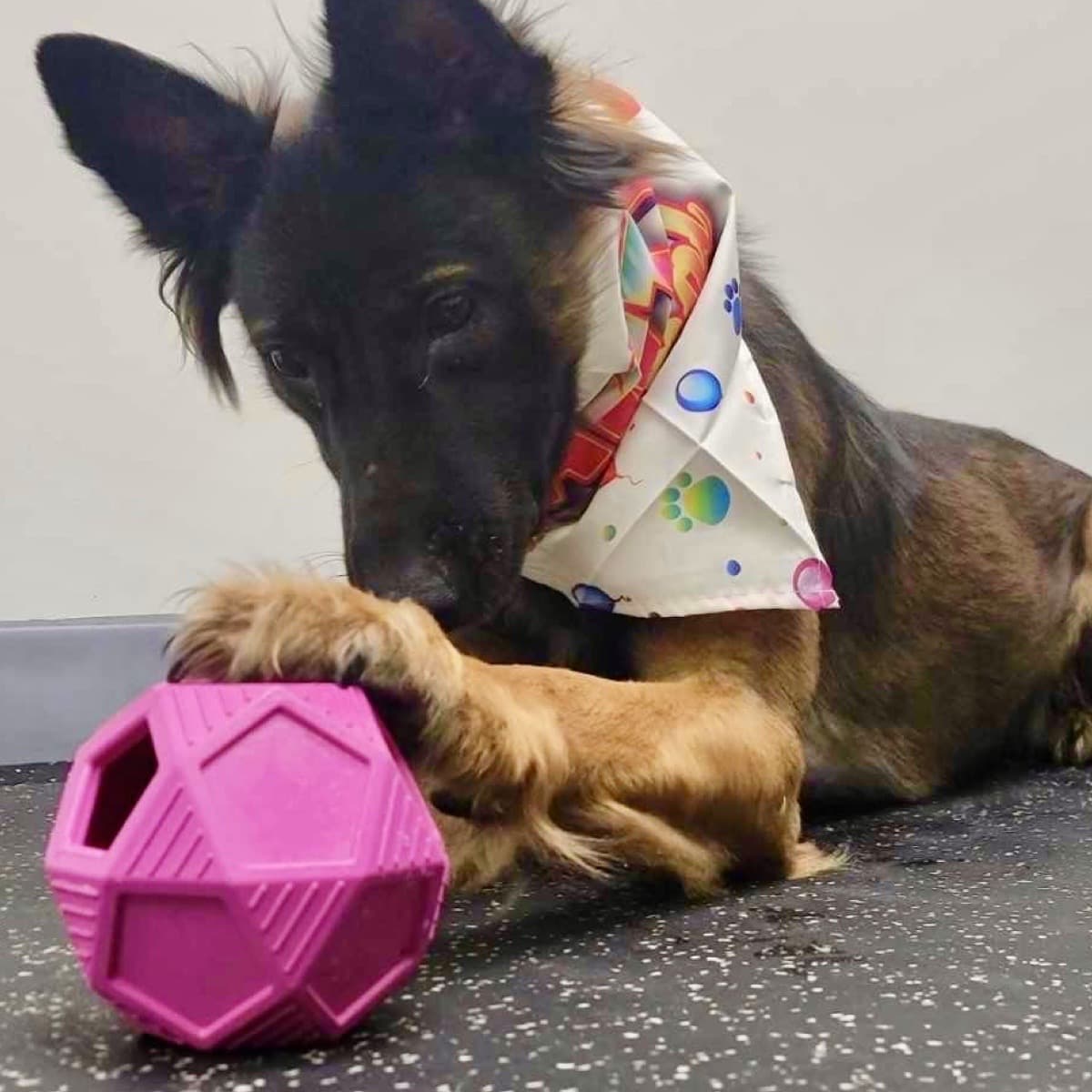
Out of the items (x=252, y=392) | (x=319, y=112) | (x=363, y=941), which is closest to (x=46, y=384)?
(x=252, y=392)

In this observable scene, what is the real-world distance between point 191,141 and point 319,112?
206mm

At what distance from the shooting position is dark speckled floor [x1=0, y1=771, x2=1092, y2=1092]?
35.7 inches

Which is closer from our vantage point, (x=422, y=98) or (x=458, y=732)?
(x=458, y=732)

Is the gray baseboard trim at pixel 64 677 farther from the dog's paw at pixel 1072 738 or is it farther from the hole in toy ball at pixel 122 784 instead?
the hole in toy ball at pixel 122 784

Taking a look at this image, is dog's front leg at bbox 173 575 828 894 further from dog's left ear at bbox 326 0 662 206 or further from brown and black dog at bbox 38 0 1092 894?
dog's left ear at bbox 326 0 662 206

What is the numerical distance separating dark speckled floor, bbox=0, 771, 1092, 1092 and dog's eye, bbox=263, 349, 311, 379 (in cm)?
59

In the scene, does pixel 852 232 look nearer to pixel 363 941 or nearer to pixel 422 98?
pixel 422 98

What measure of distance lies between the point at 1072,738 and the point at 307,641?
177cm

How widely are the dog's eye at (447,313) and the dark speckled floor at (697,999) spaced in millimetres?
585

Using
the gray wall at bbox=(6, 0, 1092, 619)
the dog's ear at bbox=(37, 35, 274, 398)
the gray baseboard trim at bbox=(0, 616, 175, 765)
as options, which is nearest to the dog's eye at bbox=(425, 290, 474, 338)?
the dog's ear at bbox=(37, 35, 274, 398)

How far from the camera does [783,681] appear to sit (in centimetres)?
165

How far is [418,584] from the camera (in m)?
1.35

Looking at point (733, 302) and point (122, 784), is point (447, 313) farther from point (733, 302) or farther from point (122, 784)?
point (122, 784)

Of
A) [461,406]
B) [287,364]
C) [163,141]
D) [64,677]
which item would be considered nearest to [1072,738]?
[461,406]
